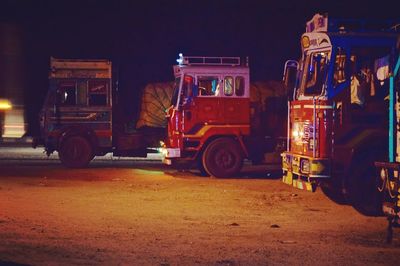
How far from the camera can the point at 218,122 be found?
19547mm

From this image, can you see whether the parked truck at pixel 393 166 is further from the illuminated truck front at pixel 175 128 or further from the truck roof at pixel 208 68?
the illuminated truck front at pixel 175 128

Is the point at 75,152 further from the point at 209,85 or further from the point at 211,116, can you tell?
the point at 209,85

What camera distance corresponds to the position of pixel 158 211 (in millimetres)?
13258

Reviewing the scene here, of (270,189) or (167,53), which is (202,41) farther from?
(270,189)

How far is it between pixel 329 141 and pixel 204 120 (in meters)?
6.95

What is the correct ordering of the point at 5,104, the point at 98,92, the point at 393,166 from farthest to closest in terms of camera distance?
the point at 98,92 < the point at 393,166 < the point at 5,104

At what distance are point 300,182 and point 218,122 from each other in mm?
6222

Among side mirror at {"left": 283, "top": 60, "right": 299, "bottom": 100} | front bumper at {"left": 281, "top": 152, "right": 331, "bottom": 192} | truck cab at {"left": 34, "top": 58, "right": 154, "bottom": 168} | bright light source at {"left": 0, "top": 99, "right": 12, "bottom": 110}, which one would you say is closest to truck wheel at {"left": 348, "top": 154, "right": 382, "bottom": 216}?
front bumper at {"left": 281, "top": 152, "right": 331, "bottom": 192}

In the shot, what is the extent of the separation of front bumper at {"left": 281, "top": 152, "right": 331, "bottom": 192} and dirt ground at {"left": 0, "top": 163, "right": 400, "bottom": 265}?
1.80 feet

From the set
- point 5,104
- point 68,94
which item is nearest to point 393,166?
point 5,104

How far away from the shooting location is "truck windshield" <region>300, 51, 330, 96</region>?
44.2 feet

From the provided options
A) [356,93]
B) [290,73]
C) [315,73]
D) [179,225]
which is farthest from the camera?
[290,73]

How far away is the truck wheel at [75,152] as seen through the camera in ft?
72.8

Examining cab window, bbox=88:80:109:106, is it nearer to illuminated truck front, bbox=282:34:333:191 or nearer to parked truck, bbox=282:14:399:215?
illuminated truck front, bbox=282:34:333:191
